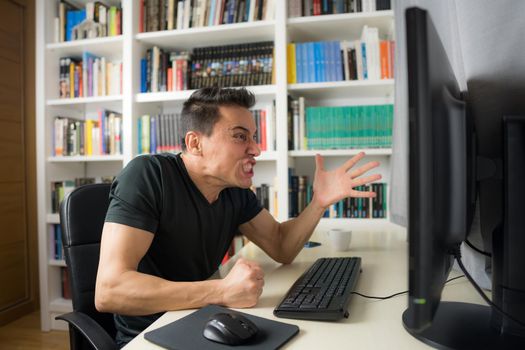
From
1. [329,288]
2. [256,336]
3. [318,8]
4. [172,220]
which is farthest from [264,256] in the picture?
[318,8]

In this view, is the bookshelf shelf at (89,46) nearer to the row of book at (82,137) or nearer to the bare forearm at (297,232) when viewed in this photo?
the row of book at (82,137)

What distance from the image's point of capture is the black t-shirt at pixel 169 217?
3.29 feet

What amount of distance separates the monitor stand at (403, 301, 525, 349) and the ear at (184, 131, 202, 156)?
2.59 ft

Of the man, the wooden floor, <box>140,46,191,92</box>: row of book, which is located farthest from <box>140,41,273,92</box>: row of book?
the wooden floor

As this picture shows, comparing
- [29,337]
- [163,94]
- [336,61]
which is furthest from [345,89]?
[29,337]

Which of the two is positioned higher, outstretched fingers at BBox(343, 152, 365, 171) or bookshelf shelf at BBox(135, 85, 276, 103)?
bookshelf shelf at BBox(135, 85, 276, 103)

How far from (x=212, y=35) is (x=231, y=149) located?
138 cm

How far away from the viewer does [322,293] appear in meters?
0.81

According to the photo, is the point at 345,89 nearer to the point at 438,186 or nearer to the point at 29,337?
the point at 438,186

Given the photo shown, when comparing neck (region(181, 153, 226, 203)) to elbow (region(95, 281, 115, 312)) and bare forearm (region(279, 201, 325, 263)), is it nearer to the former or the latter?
bare forearm (region(279, 201, 325, 263))

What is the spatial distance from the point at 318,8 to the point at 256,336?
2.04m

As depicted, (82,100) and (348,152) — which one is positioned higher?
(82,100)

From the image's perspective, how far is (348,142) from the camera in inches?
86.0

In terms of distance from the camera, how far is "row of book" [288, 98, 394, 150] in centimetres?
216
